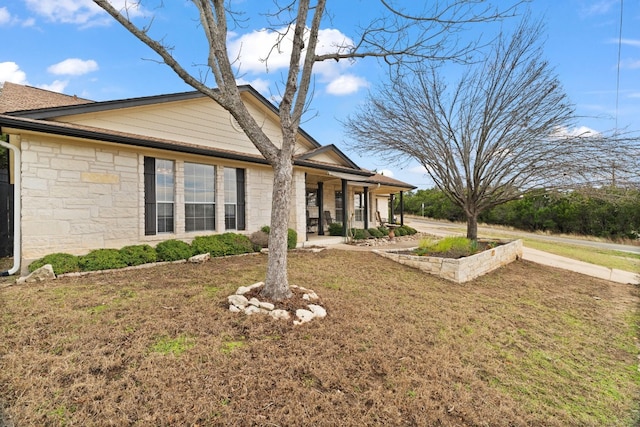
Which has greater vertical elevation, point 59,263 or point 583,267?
point 59,263

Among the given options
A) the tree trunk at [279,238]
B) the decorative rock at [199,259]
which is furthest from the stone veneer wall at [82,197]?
the tree trunk at [279,238]

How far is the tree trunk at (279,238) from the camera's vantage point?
4.49 meters

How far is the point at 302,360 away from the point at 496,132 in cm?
1012

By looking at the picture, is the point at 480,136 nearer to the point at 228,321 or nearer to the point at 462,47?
the point at 462,47

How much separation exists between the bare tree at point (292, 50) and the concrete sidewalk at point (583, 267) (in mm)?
9808

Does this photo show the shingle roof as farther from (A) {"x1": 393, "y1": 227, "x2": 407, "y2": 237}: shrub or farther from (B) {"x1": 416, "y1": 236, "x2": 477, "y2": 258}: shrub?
(A) {"x1": 393, "y1": 227, "x2": 407, "y2": 237}: shrub

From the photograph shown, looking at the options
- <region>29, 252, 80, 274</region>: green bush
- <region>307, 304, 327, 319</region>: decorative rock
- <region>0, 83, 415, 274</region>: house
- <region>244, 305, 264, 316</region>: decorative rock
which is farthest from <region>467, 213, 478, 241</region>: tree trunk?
<region>29, 252, 80, 274</region>: green bush

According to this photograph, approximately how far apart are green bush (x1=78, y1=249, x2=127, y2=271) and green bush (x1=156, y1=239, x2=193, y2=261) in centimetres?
85

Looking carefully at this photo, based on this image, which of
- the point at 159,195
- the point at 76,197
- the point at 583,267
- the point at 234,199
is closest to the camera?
the point at 76,197

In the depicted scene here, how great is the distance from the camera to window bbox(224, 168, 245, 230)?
9.87m

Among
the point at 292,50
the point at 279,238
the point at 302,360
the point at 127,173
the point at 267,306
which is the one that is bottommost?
the point at 302,360

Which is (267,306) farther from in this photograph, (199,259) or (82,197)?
(82,197)

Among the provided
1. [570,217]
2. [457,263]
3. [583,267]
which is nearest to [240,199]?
[457,263]

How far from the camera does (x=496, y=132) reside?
9.90m
